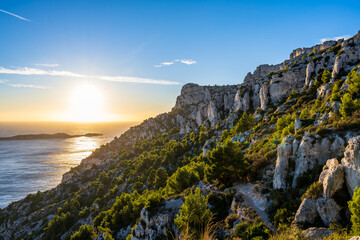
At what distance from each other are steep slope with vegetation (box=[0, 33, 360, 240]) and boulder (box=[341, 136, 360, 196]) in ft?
0.26

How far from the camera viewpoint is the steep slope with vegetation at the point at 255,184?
15281 mm

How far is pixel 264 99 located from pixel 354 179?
61.4m

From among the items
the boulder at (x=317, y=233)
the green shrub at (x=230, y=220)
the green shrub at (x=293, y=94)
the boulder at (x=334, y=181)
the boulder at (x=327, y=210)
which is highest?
the green shrub at (x=293, y=94)

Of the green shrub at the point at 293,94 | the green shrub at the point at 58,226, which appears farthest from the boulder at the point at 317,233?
the green shrub at the point at 58,226

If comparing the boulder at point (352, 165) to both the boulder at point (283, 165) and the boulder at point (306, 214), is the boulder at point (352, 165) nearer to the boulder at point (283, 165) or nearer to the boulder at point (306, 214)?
the boulder at point (306, 214)

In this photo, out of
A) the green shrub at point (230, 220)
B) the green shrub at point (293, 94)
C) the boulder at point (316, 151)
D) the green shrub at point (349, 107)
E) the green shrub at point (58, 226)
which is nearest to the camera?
the green shrub at point (230, 220)

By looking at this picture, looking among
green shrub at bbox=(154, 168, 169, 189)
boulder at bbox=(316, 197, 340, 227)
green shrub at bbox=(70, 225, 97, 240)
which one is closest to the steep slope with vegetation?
boulder at bbox=(316, 197, 340, 227)

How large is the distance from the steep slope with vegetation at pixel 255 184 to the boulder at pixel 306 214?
0.08 m

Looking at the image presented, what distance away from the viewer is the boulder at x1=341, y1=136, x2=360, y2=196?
14648 mm

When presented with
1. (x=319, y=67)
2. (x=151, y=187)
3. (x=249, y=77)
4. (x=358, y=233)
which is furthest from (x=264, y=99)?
(x=249, y=77)

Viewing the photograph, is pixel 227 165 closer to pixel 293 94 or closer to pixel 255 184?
pixel 255 184

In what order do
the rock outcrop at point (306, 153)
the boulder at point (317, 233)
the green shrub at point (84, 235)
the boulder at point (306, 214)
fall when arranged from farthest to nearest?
the green shrub at point (84, 235) < the rock outcrop at point (306, 153) < the boulder at point (306, 214) < the boulder at point (317, 233)

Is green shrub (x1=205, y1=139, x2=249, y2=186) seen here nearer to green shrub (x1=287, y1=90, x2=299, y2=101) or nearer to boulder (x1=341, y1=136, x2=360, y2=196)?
boulder (x1=341, y1=136, x2=360, y2=196)

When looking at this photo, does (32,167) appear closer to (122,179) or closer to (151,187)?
(122,179)
